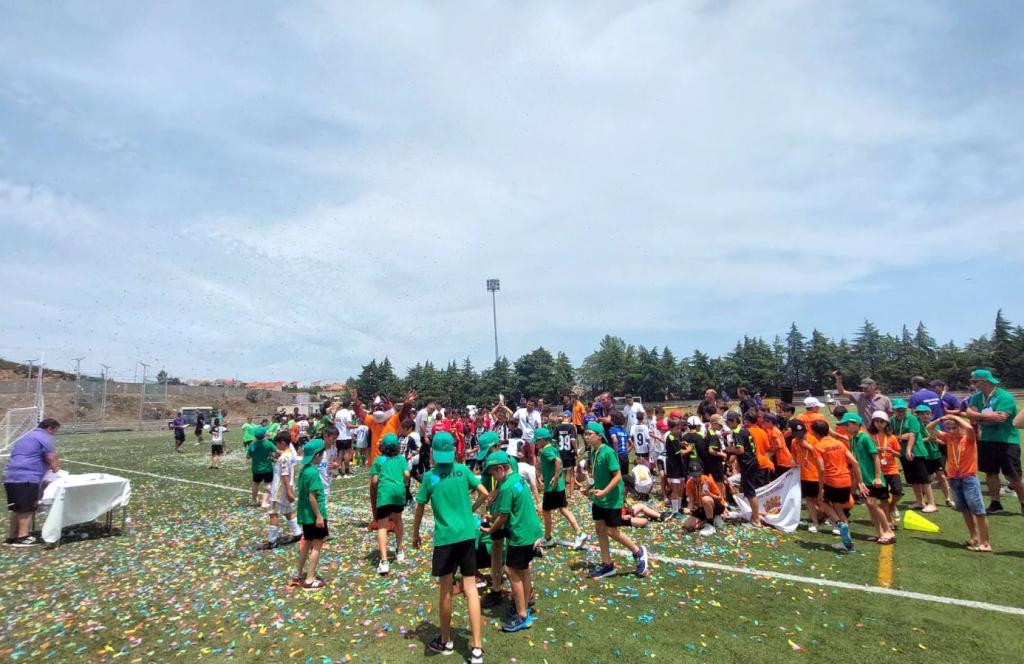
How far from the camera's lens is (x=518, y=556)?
548 centimetres

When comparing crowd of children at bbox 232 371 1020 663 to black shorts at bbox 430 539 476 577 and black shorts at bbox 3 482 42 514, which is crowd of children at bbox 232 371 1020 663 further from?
black shorts at bbox 3 482 42 514

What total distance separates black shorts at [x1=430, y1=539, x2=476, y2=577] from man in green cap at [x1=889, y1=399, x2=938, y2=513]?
9187mm

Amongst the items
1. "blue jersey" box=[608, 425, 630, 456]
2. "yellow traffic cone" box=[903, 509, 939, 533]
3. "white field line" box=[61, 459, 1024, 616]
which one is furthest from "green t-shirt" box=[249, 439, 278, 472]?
"yellow traffic cone" box=[903, 509, 939, 533]

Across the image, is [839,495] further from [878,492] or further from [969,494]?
[969,494]

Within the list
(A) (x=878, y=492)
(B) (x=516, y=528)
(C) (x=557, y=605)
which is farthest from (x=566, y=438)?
(B) (x=516, y=528)

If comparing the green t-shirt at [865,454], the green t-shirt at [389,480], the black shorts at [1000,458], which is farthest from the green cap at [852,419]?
the green t-shirt at [389,480]

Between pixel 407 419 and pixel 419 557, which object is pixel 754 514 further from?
pixel 407 419

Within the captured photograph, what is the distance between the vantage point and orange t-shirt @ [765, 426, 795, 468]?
398 inches

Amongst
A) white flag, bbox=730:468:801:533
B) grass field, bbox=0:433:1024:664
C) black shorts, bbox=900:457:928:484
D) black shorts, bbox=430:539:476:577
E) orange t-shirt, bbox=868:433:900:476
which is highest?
orange t-shirt, bbox=868:433:900:476

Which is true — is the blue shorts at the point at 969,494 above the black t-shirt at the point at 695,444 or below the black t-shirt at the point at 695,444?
below

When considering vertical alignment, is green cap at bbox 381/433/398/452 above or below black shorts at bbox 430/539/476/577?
above

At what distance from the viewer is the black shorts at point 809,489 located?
9.12 metres

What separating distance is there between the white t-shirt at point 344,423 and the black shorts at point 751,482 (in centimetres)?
1252

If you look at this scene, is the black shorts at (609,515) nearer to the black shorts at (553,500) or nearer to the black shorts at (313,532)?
the black shorts at (553,500)
